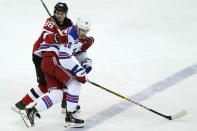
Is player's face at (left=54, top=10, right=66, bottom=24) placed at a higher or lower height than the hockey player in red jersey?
higher

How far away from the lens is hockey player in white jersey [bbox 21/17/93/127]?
123 inches

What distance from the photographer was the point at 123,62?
4.84 metres

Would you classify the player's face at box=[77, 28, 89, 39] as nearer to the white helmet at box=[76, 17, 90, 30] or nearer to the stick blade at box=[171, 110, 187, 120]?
the white helmet at box=[76, 17, 90, 30]

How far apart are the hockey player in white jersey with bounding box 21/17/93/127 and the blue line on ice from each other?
0.19 meters

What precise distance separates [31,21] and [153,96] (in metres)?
2.95

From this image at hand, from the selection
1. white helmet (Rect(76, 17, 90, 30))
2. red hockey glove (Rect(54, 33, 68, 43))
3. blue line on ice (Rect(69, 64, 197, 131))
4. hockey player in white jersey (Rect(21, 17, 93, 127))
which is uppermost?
white helmet (Rect(76, 17, 90, 30))

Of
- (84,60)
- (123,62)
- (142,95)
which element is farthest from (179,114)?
(123,62)

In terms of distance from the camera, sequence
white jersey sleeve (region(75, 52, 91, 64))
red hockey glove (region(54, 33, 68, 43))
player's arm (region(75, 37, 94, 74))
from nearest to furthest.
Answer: red hockey glove (region(54, 33, 68, 43))
player's arm (region(75, 37, 94, 74))
white jersey sleeve (region(75, 52, 91, 64))

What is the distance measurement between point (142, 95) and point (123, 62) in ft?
3.04

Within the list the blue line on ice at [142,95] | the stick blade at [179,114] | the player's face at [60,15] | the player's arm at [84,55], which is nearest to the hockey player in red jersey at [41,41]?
the player's face at [60,15]

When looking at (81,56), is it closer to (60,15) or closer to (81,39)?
(81,39)

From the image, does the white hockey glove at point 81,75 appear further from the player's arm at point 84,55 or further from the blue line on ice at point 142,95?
the blue line on ice at point 142,95

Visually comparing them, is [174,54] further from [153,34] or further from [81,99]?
[81,99]

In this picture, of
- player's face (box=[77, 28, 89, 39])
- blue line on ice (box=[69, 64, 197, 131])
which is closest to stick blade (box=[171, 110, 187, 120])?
blue line on ice (box=[69, 64, 197, 131])
